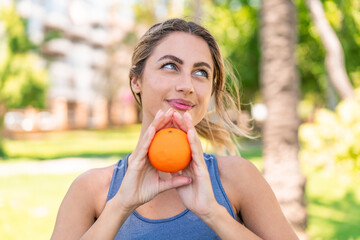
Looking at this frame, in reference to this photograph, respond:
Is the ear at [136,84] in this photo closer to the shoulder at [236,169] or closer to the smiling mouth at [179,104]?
the smiling mouth at [179,104]

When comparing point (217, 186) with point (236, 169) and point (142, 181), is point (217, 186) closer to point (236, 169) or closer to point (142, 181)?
point (236, 169)

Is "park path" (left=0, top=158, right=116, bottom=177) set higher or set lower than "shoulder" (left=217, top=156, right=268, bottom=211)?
lower

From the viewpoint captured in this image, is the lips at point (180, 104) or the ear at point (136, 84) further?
the ear at point (136, 84)

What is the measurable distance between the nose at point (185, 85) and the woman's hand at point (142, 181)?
9.3 inches

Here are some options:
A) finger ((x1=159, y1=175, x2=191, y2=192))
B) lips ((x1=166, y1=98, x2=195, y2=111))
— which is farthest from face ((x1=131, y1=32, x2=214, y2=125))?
finger ((x1=159, y1=175, x2=191, y2=192))

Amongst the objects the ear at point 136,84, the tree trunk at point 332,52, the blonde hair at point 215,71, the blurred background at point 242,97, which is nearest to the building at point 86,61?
the blurred background at point 242,97

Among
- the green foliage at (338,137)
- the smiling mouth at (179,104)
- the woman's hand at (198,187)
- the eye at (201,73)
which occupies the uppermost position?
the eye at (201,73)

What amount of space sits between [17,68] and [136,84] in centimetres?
1552

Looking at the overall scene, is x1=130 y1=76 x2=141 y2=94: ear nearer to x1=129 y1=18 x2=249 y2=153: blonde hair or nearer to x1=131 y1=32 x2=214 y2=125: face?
x1=129 y1=18 x2=249 y2=153: blonde hair

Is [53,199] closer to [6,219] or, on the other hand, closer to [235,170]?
[6,219]

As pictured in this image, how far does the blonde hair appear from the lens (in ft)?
7.99

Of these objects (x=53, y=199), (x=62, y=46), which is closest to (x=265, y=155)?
(x=53, y=199)

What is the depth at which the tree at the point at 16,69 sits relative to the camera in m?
16.4

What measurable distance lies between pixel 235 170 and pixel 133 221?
62 cm
